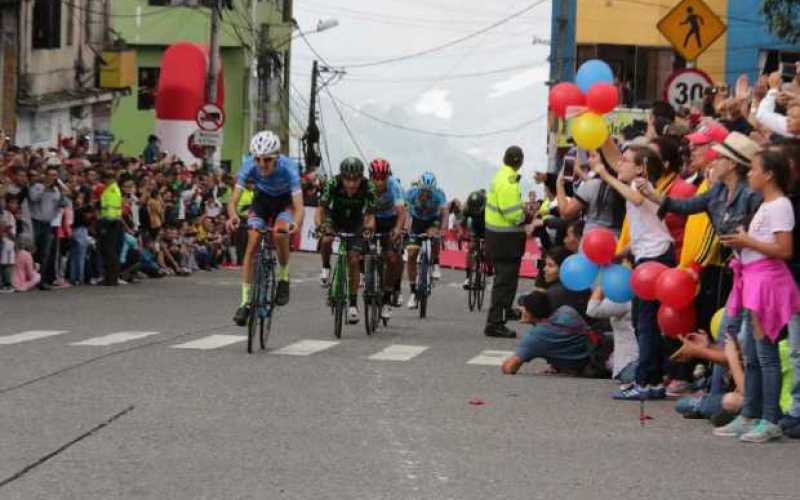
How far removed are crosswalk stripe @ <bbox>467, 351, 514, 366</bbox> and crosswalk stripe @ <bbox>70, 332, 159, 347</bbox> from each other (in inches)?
133

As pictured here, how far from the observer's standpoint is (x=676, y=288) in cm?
1409

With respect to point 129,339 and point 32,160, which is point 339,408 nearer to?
point 129,339

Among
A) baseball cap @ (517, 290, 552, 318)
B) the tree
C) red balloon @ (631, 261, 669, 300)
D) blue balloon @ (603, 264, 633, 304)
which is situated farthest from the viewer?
the tree

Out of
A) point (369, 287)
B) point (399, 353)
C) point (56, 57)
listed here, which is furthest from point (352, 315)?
point (56, 57)

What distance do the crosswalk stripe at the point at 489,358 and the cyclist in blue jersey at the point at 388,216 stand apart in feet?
10.4

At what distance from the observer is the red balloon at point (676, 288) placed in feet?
46.2

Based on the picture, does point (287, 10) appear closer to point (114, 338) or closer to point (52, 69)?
point (52, 69)

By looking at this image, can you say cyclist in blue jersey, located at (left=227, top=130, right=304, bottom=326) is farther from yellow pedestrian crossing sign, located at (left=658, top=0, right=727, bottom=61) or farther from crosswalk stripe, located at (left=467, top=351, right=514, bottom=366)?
yellow pedestrian crossing sign, located at (left=658, top=0, right=727, bottom=61)

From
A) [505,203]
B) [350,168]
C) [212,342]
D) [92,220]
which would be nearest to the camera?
[212,342]

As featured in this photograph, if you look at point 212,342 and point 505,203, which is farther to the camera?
point 505,203

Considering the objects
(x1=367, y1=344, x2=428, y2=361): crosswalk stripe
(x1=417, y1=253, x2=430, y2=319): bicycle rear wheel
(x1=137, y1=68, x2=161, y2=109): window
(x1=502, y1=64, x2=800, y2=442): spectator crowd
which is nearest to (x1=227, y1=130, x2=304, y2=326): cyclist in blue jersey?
(x1=367, y1=344, x2=428, y2=361): crosswalk stripe

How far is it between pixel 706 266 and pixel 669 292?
66cm

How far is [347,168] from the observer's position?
21.0 m

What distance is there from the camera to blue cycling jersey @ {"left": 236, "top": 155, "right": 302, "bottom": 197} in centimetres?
1891
